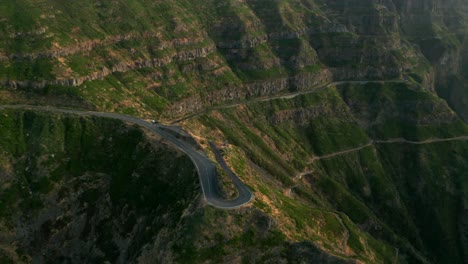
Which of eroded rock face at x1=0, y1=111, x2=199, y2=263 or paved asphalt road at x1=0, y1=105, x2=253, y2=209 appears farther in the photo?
eroded rock face at x1=0, y1=111, x2=199, y2=263

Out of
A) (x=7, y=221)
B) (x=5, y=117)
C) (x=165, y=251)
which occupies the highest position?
(x=5, y=117)

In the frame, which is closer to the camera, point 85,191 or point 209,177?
point 209,177

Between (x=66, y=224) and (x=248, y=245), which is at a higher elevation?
(x=248, y=245)

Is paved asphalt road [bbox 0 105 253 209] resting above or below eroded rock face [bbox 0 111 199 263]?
above

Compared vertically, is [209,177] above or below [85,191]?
above

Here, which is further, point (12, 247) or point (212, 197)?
point (12, 247)

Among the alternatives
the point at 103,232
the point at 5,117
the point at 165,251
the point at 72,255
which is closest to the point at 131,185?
the point at 103,232

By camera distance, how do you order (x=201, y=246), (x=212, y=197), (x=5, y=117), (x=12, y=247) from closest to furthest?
1. (x=201, y=246)
2. (x=212, y=197)
3. (x=12, y=247)
4. (x=5, y=117)

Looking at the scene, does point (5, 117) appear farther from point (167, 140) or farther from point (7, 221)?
point (167, 140)

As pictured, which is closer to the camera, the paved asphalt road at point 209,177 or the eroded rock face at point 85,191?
the paved asphalt road at point 209,177

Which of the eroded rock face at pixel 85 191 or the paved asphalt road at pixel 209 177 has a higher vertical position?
the paved asphalt road at pixel 209 177

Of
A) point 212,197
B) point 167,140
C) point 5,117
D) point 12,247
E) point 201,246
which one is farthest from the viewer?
point 5,117
